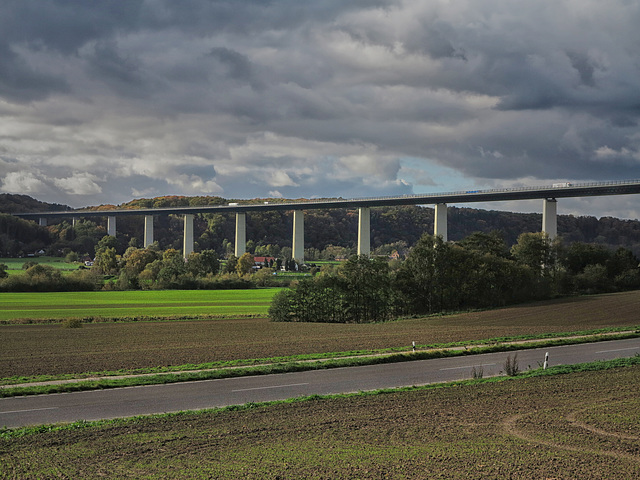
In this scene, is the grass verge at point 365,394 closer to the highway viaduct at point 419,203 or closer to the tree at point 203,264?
the highway viaduct at point 419,203

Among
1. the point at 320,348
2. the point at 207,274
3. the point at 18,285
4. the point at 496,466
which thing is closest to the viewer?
the point at 496,466

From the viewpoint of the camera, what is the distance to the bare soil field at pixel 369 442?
1073cm

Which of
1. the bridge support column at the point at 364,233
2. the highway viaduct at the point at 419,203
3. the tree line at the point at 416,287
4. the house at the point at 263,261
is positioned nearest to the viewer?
the tree line at the point at 416,287

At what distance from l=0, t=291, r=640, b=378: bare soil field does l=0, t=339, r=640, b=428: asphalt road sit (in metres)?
5.38

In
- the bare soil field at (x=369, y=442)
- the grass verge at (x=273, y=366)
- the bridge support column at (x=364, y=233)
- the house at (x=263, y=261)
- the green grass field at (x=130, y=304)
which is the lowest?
the green grass field at (x=130, y=304)

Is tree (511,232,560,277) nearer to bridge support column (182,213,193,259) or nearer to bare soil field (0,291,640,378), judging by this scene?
bare soil field (0,291,640,378)

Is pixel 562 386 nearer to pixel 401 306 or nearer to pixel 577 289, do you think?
pixel 401 306

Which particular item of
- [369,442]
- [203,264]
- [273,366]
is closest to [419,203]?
[203,264]

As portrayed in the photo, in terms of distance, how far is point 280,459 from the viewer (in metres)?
11.4

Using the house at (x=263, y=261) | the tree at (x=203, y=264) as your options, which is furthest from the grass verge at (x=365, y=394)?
the house at (x=263, y=261)

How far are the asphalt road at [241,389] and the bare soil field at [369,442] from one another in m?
1.93

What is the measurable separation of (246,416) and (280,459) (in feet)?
13.8

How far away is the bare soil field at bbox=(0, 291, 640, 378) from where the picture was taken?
27.0 meters

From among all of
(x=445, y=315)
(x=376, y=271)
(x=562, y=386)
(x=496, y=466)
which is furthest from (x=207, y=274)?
(x=496, y=466)
